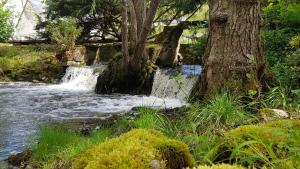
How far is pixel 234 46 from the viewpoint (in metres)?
5.50

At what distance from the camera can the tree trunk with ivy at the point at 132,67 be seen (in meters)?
12.6


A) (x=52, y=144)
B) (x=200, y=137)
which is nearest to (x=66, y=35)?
(x=52, y=144)

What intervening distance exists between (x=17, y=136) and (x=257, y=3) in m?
4.64

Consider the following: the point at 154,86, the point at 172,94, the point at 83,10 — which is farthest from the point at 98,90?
the point at 83,10

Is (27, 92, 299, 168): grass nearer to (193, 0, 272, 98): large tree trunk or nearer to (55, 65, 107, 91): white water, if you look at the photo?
(193, 0, 272, 98): large tree trunk

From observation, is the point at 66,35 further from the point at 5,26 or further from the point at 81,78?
the point at 5,26

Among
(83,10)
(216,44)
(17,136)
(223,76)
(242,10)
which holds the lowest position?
(17,136)

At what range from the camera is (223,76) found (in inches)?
217

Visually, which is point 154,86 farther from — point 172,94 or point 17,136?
point 17,136

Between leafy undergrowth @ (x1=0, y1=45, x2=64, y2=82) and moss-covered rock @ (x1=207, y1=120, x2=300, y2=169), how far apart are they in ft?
51.5

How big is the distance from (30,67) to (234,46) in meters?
13.8

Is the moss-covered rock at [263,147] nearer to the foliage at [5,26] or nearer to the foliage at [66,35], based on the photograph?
A: the foliage at [66,35]

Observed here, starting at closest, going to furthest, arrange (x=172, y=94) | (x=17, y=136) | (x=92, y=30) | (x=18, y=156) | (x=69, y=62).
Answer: (x=18, y=156), (x=17, y=136), (x=172, y=94), (x=69, y=62), (x=92, y=30)

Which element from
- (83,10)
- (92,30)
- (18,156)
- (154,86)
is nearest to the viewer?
(18,156)
